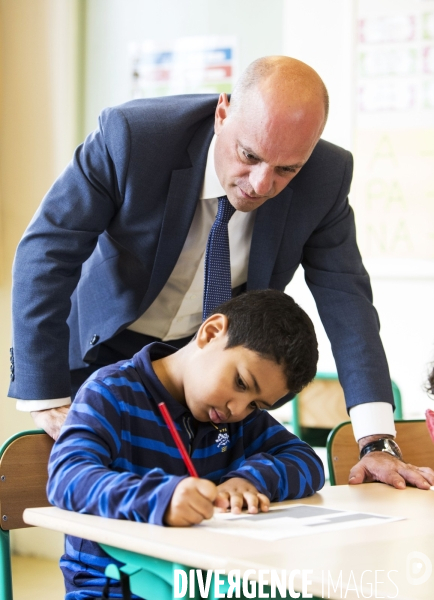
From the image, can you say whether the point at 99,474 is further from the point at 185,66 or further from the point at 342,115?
the point at 185,66

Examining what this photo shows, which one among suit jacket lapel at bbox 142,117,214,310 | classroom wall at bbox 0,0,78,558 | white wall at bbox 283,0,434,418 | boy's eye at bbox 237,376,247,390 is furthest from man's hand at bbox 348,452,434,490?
classroom wall at bbox 0,0,78,558

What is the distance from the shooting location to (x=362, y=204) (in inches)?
115

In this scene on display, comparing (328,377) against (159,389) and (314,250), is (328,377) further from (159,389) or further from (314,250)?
(159,389)

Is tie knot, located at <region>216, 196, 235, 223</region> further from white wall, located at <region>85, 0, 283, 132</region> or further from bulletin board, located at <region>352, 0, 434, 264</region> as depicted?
white wall, located at <region>85, 0, 283, 132</region>

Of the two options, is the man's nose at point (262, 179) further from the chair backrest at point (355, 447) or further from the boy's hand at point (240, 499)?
the chair backrest at point (355, 447)

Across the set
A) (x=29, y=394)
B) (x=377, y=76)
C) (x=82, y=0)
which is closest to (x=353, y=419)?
(x=29, y=394)

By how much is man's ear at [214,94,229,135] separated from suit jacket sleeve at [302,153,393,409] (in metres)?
0.34

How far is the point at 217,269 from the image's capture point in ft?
4.98

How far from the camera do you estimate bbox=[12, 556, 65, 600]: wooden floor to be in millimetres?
2676

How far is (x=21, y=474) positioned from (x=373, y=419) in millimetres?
685

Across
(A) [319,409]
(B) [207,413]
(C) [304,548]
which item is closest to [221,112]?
(B) [207,413]

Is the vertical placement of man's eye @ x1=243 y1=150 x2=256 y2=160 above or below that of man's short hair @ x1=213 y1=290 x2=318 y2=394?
above

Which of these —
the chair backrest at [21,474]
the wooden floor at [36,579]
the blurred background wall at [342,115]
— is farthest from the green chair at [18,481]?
the blurred background wall at [342,115]

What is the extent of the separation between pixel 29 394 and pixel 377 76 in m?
1.96
